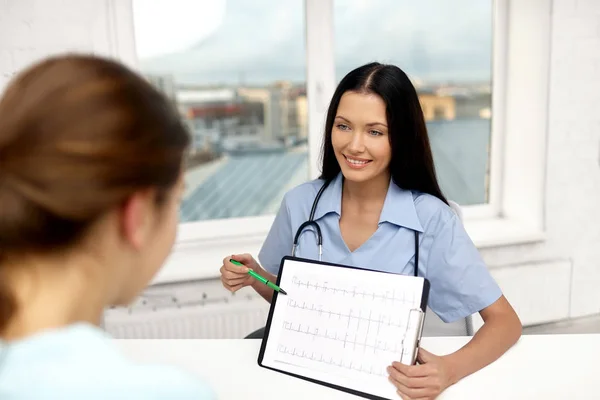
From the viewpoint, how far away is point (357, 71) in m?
1.29

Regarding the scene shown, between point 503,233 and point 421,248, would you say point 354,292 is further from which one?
point 503,233

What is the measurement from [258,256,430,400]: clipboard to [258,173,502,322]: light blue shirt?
0.25 metres

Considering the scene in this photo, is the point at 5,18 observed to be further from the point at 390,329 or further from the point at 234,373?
the point at 390,329

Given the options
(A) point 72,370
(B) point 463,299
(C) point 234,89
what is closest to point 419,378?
(B) point 463,299

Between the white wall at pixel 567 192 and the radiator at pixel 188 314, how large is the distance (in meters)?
0.08

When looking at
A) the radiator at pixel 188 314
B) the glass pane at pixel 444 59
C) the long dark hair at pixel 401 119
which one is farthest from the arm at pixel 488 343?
the glass pane at pixel 444 59

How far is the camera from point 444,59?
2.55 meters

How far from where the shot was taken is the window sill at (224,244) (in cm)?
213

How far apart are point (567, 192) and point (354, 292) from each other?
1.84m

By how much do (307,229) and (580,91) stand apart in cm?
167

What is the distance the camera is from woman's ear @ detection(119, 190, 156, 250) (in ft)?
1.70

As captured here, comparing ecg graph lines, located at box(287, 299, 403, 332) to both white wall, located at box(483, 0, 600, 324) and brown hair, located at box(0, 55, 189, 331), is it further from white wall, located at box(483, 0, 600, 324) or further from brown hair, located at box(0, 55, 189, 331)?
white wall, located at box(483, 0, 600, 324)

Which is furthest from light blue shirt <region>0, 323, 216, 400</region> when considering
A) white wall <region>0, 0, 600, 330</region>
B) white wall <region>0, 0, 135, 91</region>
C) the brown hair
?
white wall <region>0, 0, 600, 330</region>

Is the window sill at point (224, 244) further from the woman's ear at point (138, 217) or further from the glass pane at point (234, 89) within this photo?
the woman's ear at point (138, 217)
